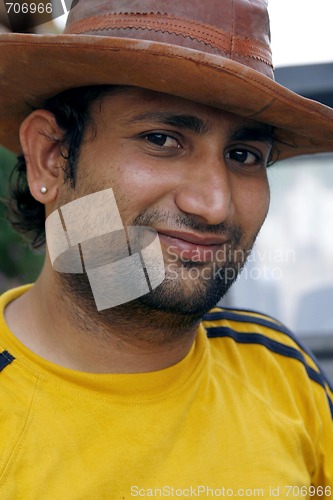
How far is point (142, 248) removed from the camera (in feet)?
6.50

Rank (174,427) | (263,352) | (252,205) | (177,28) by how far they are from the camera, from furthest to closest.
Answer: (263,352), (252,205), (174,427), (177,28)

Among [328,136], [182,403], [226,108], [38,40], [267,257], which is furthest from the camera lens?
[267,257]

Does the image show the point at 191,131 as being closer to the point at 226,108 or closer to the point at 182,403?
the point at 226,108

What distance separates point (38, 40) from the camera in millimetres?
1834

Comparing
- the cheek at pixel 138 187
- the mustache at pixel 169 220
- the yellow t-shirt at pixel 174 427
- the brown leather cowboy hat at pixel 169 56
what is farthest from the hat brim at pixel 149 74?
the yellow t-shirt at pixel 174 427

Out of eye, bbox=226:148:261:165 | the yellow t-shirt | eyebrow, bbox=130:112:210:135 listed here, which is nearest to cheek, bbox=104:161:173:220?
eyebrow, bbox=130:112:210:135

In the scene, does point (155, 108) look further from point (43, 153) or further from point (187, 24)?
point (43, 153)

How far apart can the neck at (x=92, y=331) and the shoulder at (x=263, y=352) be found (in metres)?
0.32

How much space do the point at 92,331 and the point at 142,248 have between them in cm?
32

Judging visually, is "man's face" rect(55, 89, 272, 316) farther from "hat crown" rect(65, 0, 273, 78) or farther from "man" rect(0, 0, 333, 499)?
"hat crown" rect(65, 0, 273, 78)

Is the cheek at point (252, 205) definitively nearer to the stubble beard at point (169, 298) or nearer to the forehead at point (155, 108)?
the stubble beard at point (169, 298)

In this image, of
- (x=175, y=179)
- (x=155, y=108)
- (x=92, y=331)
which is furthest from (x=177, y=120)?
(x=92, y=331)

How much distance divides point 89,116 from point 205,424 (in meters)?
1.00

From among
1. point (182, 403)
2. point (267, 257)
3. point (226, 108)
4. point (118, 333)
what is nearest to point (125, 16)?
point (226, 108)
